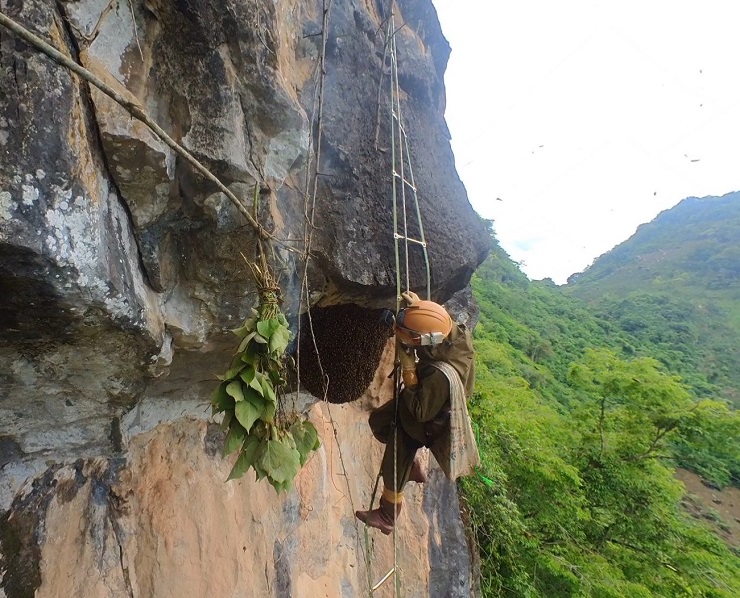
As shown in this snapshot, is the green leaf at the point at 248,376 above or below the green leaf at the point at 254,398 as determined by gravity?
above

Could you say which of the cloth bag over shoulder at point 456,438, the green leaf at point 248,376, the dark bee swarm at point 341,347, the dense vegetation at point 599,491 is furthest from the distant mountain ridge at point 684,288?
the green leaf at point 248,376

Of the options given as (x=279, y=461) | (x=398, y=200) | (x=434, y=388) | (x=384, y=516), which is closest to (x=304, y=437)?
(x=279, y=461)

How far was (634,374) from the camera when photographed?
9.25 metres

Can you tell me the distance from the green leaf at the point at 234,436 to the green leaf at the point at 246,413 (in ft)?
0.17

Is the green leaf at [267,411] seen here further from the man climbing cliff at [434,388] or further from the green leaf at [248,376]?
the man climbing cliff at [434,388]

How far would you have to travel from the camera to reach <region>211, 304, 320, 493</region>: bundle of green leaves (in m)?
1.89

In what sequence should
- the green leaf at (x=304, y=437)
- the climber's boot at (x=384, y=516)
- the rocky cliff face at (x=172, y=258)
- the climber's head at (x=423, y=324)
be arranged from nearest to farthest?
the rocky cliff face at (x=172, y=258), the green leaf at (x=304, y=437), the climber's head at (x=423, y=324), the climber's boot at (x=384, y=516)

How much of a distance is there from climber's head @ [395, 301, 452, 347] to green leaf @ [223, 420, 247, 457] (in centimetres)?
122

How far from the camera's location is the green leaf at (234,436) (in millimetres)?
1865

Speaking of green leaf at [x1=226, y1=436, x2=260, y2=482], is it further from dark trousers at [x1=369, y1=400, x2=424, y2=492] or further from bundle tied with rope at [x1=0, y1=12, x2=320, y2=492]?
dark trousers at [x1=369, y1=400, x2=424, y2=492]

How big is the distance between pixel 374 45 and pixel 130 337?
3.05m

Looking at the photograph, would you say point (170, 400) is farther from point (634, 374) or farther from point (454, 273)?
point (634, 374)

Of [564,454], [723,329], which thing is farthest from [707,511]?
[723,329]

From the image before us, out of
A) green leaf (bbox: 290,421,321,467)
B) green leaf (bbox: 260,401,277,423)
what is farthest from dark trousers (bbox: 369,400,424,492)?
green leaf (bbox: 260,401,277,423)
